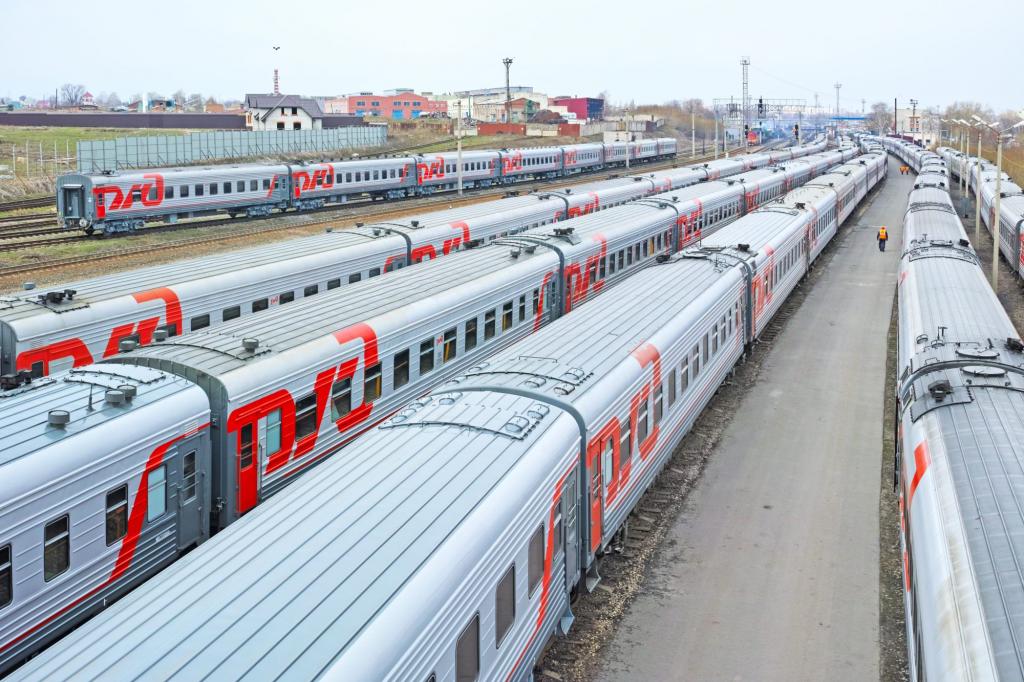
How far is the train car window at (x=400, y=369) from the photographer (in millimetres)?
15898

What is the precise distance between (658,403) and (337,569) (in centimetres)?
893

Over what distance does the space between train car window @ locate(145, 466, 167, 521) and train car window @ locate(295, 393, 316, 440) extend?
7.99ft

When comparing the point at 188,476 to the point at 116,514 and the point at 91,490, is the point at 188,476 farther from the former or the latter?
the point at 91,490

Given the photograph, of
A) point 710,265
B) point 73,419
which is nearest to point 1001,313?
point 710,265

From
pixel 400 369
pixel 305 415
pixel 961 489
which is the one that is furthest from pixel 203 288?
pixel 961 489

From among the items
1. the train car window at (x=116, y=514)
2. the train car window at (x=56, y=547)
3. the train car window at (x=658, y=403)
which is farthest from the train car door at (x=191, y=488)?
the train car window at (x=658, y=403)

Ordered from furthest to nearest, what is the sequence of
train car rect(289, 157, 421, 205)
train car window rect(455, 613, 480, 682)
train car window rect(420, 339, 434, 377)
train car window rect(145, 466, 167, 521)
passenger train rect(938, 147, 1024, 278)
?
train car rect(289, 157, 421, 205) → passenger train rect(938, 147, 1024, 278) → train car window rect(420, 339, 434, 377) → train car window rect(145, 466, 167, 521) → train car window rect(455, 613, 480, 682)

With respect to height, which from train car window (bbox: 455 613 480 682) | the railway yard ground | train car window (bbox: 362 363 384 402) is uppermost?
train car window (bbox: 362 363 384 402)

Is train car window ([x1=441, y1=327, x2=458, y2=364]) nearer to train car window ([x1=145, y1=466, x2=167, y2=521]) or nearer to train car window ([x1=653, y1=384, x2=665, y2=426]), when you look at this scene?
train car window ([x1=653, y1=384, x2=665, y2=426])

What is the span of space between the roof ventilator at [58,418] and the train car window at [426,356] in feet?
24.4

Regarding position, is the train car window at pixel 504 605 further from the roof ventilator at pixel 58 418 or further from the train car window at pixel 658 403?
the train car window at pixel 658 403

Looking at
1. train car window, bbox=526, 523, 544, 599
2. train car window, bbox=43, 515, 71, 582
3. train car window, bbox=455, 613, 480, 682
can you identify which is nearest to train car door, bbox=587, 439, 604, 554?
train car window, bbox=526, 523, 544, 599

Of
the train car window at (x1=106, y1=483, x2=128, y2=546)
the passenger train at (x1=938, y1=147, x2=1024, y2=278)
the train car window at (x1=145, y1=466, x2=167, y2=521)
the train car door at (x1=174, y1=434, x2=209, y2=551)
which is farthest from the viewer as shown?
the passenger train at (x1=938, y1=147, x2=1024, y2=278)

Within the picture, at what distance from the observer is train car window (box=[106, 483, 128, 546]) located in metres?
10.4
